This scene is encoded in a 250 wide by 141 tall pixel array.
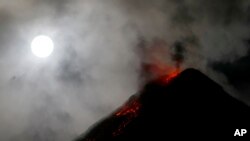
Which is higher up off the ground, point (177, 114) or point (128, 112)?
point (128, 112)

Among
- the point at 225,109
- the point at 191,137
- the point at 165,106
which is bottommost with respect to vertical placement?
the point at 191,137

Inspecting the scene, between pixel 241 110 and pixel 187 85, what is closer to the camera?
pixel 241 110

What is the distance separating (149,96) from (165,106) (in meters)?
6.42

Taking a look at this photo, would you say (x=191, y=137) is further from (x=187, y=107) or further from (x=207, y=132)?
(x=187, y=107)

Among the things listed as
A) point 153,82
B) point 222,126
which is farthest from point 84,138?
point 222,126

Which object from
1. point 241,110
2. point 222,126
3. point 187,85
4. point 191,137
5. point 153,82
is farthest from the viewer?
point 153,82

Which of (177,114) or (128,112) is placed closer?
(177,114)

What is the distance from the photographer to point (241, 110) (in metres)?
85.9

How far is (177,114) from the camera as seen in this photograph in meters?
83.5

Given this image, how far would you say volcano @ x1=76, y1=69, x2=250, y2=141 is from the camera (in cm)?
7788

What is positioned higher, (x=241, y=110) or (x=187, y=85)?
(x=187, y=85)

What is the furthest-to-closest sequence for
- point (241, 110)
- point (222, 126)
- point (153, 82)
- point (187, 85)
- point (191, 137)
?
point (153, 82), point (187, 85), point (241, 110), point (222, 126), point (191, 137)

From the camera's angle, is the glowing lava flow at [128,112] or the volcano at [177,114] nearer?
the volcano at [177,114]

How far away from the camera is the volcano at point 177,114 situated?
77875mm
